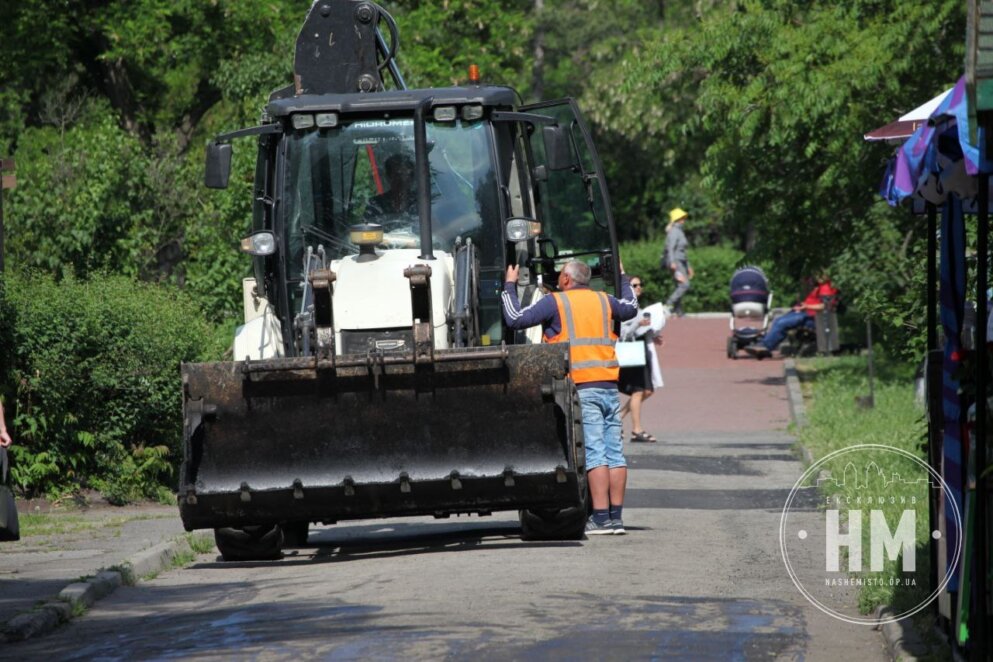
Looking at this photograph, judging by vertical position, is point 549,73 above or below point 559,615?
above

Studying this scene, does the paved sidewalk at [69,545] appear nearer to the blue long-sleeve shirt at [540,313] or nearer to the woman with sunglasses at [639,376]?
the blue long-sleeve shirt at [540,313]

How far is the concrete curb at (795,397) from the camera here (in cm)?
2040

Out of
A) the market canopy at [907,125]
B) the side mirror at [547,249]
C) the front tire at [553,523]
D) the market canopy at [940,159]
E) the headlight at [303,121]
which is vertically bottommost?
the front tire at [553,523]

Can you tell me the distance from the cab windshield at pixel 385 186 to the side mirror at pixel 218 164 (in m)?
0.47

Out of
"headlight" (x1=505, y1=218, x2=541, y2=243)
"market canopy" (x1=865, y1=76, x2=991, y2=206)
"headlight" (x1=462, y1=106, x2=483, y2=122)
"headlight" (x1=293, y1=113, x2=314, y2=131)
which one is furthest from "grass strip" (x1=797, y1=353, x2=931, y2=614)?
"headlight" (x1=293, y1=113, x2=314, y2=131)

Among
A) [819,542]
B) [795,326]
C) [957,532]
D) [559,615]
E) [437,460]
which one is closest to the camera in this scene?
[957,532]

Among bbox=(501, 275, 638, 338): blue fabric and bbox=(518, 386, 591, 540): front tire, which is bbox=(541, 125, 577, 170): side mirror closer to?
bbox=(501, 275, 638, 338): blue fabric

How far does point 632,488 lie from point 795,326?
1394 centimetres

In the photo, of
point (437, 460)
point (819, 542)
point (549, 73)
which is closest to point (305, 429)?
point (437, 460)

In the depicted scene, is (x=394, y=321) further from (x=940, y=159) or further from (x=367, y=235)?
(x=940, y=159)

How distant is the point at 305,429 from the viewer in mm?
10617

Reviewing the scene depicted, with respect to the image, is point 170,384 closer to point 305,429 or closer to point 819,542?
point 305,429

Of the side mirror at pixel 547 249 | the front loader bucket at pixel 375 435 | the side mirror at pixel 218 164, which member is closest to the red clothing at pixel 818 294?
the side mirror at pixel 547 249

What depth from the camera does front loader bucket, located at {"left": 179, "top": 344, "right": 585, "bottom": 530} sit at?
1048cm
